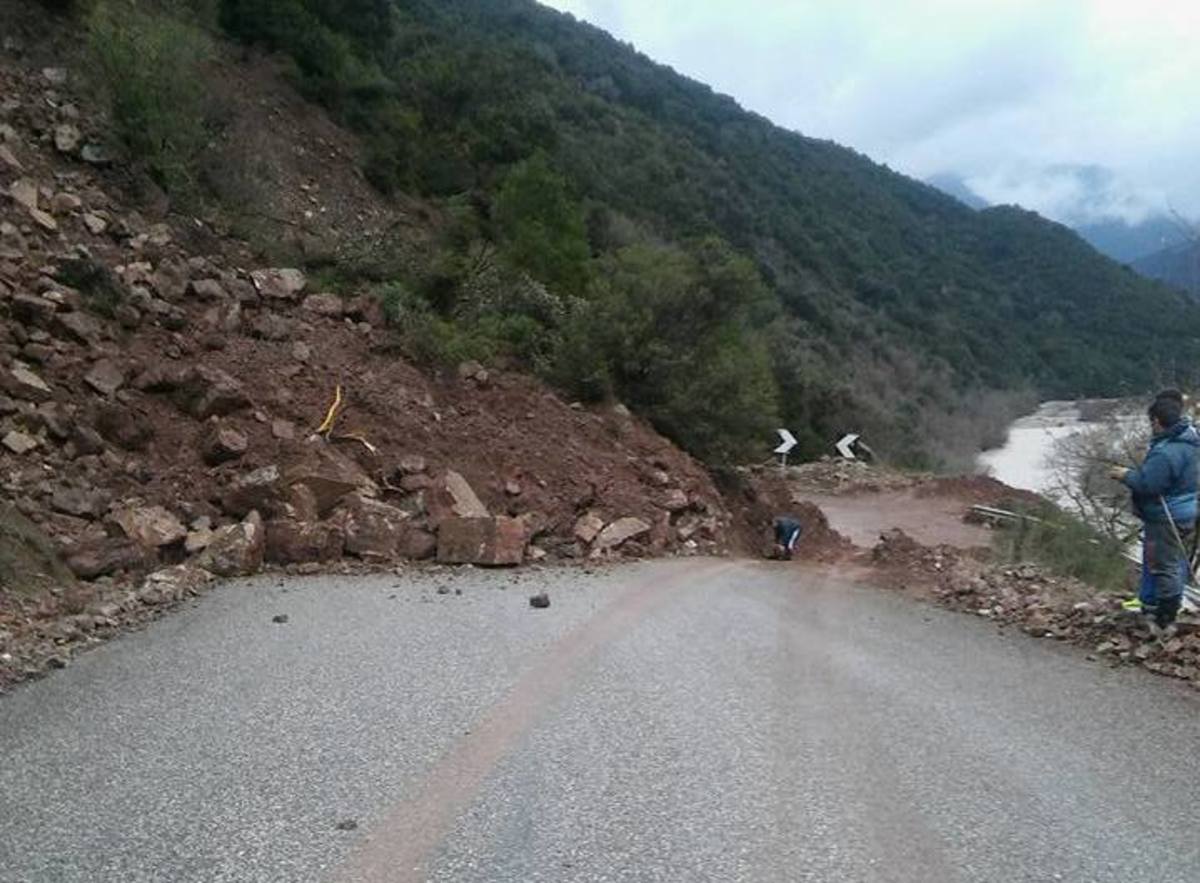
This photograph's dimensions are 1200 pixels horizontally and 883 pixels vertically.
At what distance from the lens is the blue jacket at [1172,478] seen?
737cm

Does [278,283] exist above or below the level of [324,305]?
above

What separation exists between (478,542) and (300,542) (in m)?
2.05

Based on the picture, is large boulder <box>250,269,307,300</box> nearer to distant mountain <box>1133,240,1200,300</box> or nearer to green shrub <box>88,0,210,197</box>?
green shrub <box>88,0,210,197</box>

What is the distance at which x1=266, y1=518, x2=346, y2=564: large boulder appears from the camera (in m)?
10.7

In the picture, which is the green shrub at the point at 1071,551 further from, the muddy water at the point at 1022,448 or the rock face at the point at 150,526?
the muddy water at the point at 1022,448

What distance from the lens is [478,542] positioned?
1181cm

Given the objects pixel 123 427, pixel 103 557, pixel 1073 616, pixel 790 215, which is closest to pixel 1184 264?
pixel 1073 616

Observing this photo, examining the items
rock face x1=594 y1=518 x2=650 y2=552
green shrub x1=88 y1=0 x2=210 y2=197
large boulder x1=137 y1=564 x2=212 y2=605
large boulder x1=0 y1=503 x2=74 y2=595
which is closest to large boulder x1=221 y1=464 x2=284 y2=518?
large boulder x1=137 y1=564 x2=212 y2=605

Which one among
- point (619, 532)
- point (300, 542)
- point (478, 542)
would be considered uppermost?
point (619, 532)

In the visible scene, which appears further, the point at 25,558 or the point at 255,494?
the point at 255,494

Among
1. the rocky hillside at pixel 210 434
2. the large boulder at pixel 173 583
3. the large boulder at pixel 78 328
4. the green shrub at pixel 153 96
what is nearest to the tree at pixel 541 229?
the green shrub at pixel 153 96

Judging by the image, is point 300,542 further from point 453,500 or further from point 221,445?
point 453,500

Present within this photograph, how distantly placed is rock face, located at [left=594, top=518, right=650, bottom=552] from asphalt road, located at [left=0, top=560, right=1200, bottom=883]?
5.04 meters

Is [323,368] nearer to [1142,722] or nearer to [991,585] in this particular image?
[991,585]
